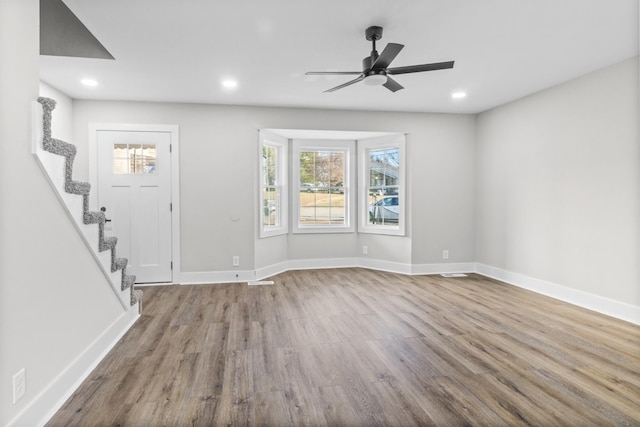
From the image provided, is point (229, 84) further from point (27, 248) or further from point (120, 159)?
point (27, 248)

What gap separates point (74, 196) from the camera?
7.06ft

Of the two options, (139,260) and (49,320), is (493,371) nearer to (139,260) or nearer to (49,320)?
(49,320)

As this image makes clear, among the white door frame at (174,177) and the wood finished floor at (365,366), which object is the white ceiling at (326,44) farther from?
the wood finished floor at (365,366)

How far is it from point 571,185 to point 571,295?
1.23 metres

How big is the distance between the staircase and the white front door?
1.73 m

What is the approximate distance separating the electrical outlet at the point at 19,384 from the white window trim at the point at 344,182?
411 cm

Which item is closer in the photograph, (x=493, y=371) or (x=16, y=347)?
(x=16, y=347)

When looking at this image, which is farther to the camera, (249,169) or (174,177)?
(249,169)

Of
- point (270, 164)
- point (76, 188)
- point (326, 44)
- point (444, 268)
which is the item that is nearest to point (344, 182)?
point (270, 164)

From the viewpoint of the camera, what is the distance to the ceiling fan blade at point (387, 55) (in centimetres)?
235

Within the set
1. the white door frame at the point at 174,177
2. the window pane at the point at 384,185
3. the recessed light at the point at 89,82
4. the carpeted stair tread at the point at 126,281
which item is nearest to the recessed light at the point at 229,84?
the white door frame at the point at 174,177

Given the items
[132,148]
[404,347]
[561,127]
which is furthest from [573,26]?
[132,148]

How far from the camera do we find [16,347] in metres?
1.59

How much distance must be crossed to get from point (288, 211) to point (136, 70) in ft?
9.45
